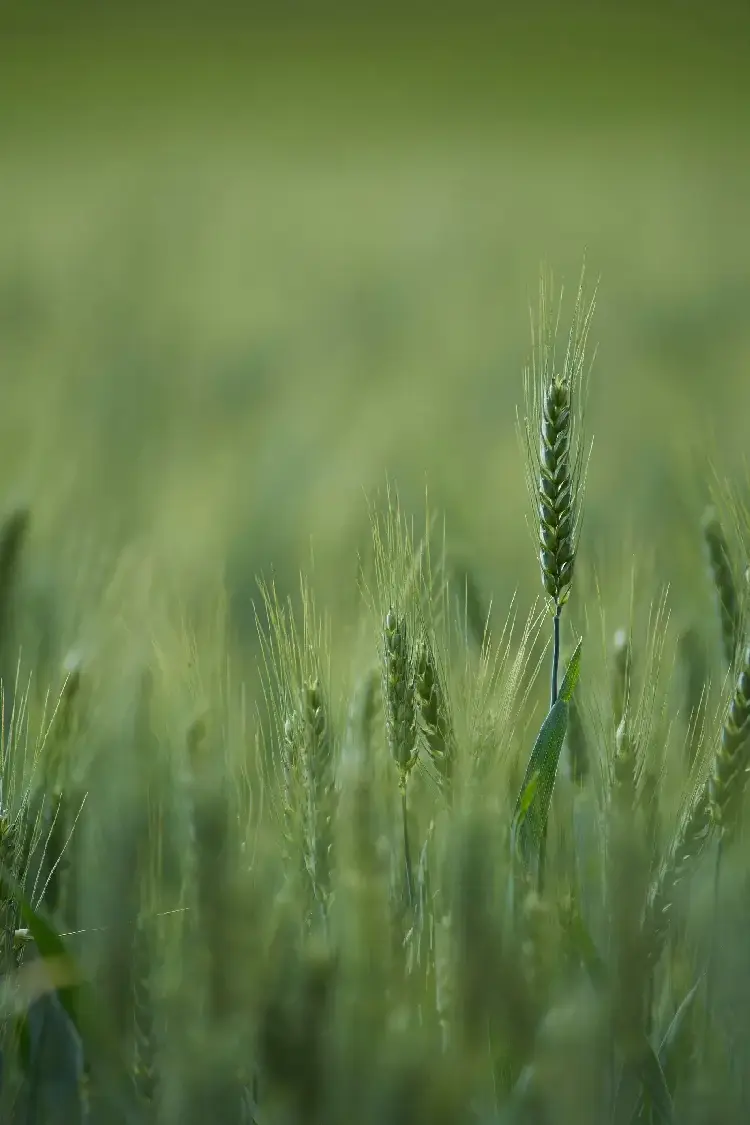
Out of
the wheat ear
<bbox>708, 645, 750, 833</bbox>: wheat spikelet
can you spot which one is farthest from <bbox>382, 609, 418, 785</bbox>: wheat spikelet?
<bbox>708, 645, 750, 833</bbox>: wheat spikelet

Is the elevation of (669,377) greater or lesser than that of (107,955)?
greater

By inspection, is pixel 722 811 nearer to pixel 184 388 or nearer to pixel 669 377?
pixel 669 377

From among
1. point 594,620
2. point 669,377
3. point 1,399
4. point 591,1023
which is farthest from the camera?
point 1,399

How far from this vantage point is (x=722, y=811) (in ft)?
1.18

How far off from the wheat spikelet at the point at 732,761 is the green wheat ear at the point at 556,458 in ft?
0.23

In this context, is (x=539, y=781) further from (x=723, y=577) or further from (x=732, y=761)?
(x=723, y=577)

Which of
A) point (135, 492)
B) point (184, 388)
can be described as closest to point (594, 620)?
point (135, 492)

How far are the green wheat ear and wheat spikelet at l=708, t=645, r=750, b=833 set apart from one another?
7 centimetres

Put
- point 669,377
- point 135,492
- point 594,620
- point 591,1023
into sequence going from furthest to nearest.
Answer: point 669,377 → point 135,492 → point 594,620 → point 591,1023

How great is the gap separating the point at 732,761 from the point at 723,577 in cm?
17

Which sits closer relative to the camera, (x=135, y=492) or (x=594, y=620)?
(x=594, y=620)

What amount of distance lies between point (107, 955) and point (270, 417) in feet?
4.79

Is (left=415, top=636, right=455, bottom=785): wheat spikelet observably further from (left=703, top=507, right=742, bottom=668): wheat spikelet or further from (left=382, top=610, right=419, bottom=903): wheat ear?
(left=703, top=507, right=742, bottom=668): wheat spikelet

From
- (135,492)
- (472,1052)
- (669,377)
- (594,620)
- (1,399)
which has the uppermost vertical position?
(1,399)
